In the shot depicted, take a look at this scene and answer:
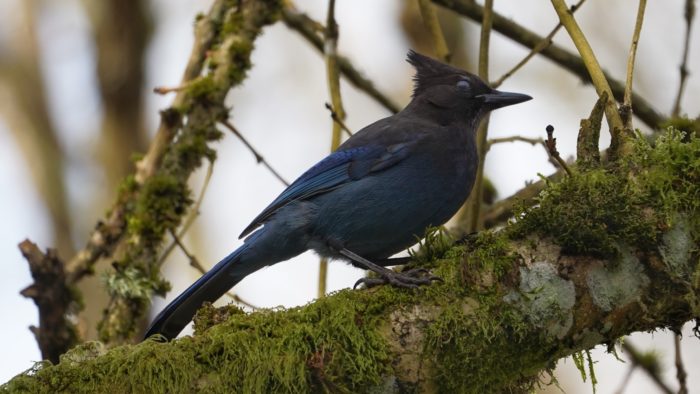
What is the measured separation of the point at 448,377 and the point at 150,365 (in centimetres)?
99

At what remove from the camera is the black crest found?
18.3 ft

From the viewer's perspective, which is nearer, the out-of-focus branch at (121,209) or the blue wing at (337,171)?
the blue wing at (337,171)

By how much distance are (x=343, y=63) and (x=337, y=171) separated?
5.09 feet

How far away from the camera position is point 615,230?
328 cm

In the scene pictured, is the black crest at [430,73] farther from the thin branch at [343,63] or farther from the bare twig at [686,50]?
the bare twig at [686,50]

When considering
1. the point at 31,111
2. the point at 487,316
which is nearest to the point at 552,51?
the point at 487,316

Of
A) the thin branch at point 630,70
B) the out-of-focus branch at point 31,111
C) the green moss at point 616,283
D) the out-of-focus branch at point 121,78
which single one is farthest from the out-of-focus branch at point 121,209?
the out-of-focus branch at point 31,111

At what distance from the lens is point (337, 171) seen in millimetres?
5125

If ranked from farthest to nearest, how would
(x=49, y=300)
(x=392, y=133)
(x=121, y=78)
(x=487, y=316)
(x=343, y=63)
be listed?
(x=121, y=78)
(x=343, y=63)
(x=392, y=133)
(x=49, y=300)
(x=487, y=316)

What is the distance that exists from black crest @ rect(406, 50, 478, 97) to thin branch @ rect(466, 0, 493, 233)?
0.28 meters

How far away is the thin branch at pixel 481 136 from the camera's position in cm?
516

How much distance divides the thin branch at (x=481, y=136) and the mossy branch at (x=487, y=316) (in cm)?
182

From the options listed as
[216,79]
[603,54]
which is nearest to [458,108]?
[216,79]

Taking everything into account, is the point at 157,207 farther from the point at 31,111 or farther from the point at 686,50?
the point at 31,111
